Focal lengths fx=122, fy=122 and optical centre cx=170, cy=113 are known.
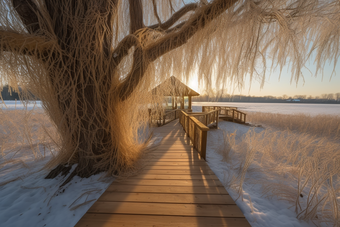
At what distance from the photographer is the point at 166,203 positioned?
168 centimetres

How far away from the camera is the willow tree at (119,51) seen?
5.02 feet

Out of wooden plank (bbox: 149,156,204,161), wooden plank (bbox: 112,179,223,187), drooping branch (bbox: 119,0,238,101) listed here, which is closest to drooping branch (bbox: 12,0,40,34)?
drooping branch (bbox: 119,0,238,101)

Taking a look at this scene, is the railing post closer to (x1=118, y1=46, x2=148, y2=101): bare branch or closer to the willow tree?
the willow tree

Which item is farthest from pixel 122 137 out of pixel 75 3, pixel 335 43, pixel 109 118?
pixel 335 43

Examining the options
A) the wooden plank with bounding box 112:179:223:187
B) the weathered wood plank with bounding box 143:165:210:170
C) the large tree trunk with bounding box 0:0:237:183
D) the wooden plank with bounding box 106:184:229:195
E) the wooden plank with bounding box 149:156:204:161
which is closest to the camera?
the large tree trunk with bounding box 0:0:237:183

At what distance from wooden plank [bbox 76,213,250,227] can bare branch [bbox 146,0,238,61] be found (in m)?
2.17

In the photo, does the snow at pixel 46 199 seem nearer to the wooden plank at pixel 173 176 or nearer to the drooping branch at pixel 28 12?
the wooden plank at pixel 173 176

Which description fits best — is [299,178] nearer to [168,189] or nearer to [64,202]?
[168,189]

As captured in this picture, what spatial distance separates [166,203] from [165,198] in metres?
0.09

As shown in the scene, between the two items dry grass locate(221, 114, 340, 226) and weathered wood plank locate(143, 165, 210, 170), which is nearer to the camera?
dry grass locate(221, 114, 340, 226)

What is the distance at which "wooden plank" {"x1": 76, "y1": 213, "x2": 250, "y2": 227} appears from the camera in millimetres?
1379

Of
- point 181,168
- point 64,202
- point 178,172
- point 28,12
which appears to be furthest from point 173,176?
point 28,12

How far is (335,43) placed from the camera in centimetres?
156

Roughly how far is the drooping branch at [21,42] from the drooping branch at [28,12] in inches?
6.4
